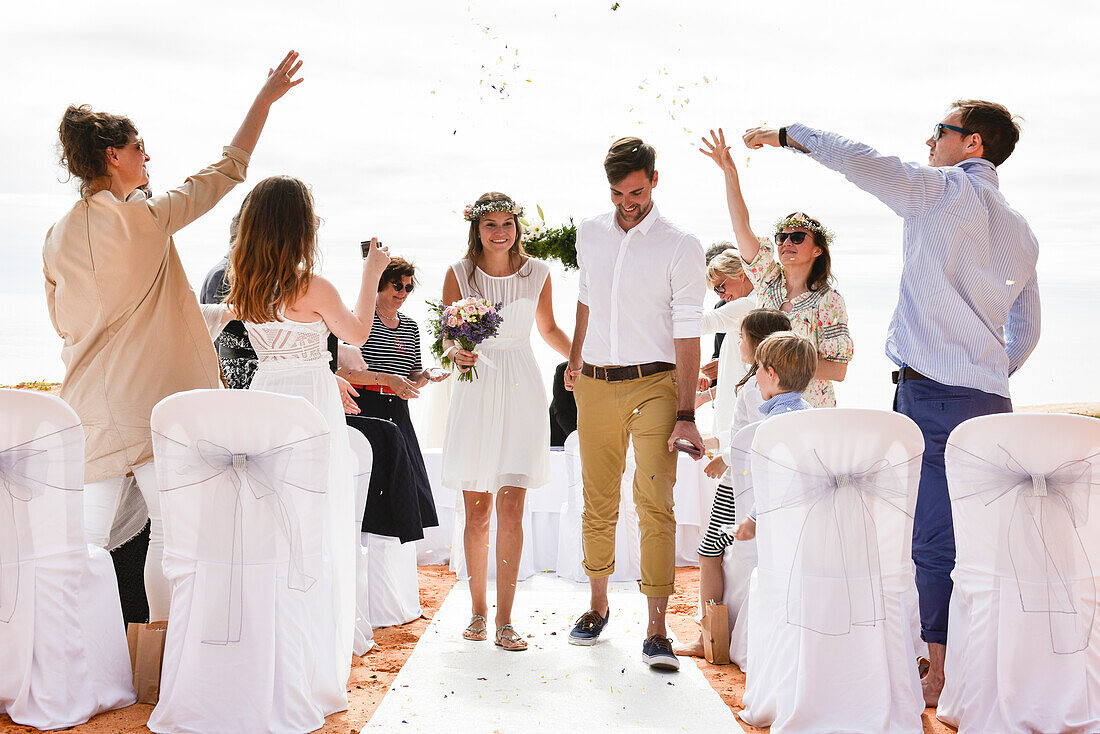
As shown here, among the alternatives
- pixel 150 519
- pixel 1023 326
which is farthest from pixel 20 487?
pixel 1023 326

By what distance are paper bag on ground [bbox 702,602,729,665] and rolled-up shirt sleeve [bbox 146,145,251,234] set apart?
262cm

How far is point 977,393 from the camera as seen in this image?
10.8 ft

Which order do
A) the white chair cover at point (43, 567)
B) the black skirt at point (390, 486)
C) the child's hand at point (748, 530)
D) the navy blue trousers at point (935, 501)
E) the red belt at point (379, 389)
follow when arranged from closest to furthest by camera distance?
the white chair cover at point (43, 567) < the navy blue trousers at point (935, 501) < the child's hand at point (748, 530) < the black skirt at point (390, 486) < the red belt at point (379, 389)

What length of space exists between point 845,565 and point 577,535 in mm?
2797

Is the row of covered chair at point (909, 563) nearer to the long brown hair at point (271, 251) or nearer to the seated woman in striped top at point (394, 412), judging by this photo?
the long brown hair at point (271, 251)

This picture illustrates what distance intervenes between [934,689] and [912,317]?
4.51 ft

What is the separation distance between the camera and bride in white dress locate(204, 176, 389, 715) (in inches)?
134

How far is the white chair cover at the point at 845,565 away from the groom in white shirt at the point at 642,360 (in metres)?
0.83

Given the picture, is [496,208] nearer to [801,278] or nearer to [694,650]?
[801,278]

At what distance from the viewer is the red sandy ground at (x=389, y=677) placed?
3059 mm

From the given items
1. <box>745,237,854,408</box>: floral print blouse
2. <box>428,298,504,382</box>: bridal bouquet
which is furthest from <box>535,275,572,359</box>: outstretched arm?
<box>745,237,854,408</box>: floral print blouse

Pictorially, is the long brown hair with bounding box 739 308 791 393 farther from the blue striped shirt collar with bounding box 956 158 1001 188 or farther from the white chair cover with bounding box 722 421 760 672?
the blue striped shirt collar with bounding box 956 158 1001 188

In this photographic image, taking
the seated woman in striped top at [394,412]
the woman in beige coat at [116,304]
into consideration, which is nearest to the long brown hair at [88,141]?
the woman in beige coat at [116,304]

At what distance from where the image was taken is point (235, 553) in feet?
9.82
